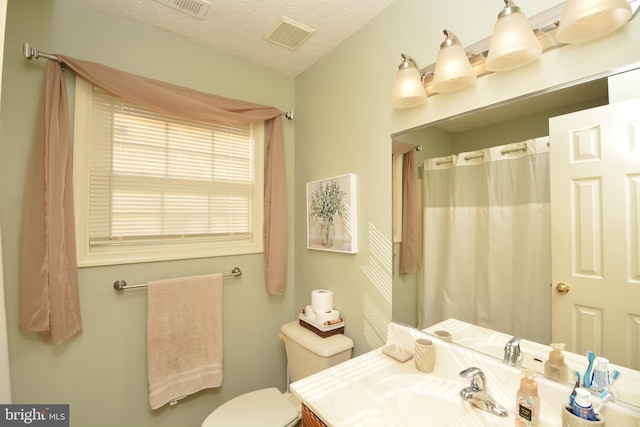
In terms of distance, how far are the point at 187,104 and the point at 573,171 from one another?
5.56ft

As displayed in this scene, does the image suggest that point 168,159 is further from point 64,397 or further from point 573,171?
point 573,171

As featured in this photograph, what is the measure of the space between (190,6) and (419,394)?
6.38ft

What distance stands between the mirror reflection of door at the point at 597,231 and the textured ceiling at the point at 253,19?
1024mm

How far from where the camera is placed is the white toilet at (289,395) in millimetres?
1255

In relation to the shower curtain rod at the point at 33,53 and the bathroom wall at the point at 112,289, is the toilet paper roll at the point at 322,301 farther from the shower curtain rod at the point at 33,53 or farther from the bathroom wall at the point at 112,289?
the shower curtain rod at the point at 33,53

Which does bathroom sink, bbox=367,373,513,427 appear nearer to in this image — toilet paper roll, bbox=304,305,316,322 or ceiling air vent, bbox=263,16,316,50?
toilet paper roll, bbox=304,305,316,322

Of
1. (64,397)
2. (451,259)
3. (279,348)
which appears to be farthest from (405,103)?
(64,397)

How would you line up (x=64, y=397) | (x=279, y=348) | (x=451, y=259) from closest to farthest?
(x=451, y=259) → (x=64, y=397) → (x=279, y=348)

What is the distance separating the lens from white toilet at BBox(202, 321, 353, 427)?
1.25 meters

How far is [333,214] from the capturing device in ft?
5.23

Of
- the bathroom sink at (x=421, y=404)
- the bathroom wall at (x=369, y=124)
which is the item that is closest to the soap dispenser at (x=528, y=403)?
the bathroom sink at (x=421, y=404)

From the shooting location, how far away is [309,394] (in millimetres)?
920

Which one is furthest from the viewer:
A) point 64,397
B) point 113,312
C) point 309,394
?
point 113,312

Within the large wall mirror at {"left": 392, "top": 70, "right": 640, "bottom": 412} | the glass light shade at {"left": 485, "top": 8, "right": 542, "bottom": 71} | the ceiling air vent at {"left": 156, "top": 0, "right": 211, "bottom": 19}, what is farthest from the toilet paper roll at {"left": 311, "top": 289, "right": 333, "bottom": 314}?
the ceiling air vent at {"left": 156, "top": 0, "right": 211, "bottom": 19}
